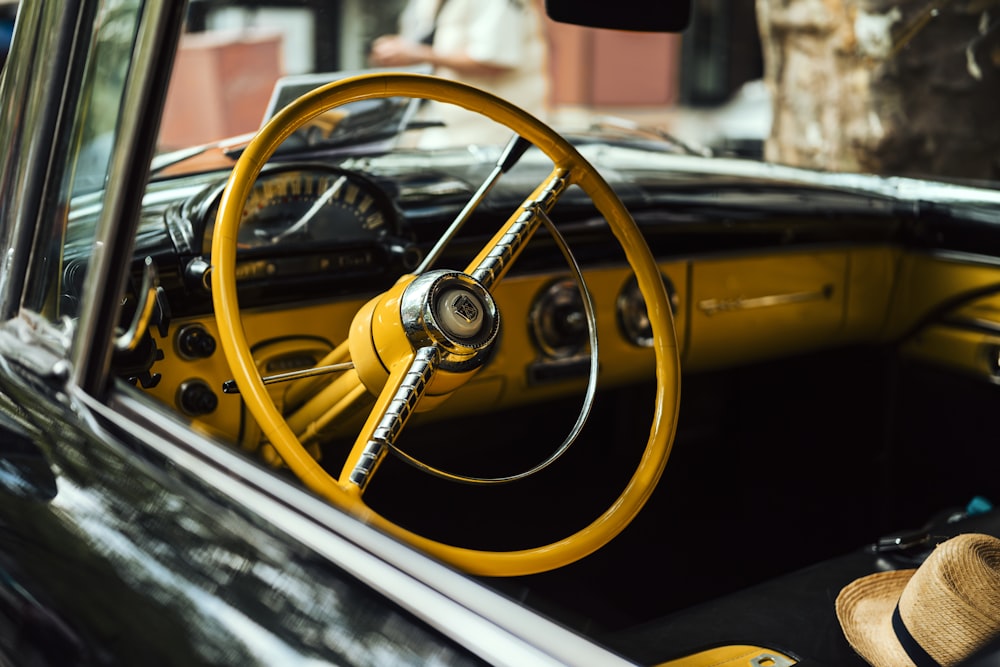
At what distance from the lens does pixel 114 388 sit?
3.80ft

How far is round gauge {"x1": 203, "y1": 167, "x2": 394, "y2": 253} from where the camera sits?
1.70 meters

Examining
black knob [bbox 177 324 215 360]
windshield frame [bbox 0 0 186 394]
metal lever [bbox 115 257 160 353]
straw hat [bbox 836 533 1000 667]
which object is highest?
windshield frame [bbox 0 0 186 394]

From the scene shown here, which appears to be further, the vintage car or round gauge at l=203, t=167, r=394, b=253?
round gauge at l=203, t=167, r=394, b=253

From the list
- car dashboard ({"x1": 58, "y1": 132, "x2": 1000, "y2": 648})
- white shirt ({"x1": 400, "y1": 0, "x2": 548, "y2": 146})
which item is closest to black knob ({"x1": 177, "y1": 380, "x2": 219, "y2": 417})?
car dashboard ({"x1": 58, "y1": 132, "x2": 1000, "y2": 648})

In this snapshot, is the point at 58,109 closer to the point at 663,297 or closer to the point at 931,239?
the point at 663,297

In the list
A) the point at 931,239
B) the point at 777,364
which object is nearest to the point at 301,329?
the point at 777,364

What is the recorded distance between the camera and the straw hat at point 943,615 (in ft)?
3.67

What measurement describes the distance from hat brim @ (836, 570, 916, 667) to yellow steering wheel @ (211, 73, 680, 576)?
32cm

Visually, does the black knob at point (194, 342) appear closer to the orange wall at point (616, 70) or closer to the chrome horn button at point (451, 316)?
the chrome horn button at point (451, 316)

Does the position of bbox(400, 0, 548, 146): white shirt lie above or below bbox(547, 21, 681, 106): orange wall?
above

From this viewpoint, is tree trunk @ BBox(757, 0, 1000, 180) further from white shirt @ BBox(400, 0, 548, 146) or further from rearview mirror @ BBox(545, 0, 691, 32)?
rearview mirror @ BBox(545, 0, 691, 32)

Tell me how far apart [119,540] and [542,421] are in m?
1.26

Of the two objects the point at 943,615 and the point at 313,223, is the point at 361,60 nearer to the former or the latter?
the point at 313,223

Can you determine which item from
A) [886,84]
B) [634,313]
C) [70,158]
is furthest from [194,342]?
[886,84]
